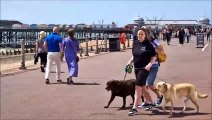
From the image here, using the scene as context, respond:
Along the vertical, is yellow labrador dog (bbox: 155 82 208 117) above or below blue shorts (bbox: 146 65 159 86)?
below

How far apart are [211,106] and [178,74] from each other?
7.28m

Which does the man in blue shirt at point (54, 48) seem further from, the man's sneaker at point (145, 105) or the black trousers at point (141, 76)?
the black trousers at point (141, 76)

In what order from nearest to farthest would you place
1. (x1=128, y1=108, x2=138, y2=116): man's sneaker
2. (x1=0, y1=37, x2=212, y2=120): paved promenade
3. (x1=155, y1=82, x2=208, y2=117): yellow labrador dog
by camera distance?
(x1=155, y1=82, x2=208, y2=117): yellow labrador dog → (x1=128, y1=108, x2=138, y2=116): man's sneaker → (x1=0, y1=37, x2=212, y2=120): paved promenade

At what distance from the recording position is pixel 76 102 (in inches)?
441

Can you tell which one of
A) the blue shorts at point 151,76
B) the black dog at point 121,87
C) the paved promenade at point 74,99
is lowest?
the paved promenade at point 74,99

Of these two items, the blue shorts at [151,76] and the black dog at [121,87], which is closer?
the black dog at [121,87]

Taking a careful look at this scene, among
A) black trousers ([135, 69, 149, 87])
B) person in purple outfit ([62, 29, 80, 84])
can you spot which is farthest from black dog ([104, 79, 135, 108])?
person in purple outfit ([62, 29, 80, 84])

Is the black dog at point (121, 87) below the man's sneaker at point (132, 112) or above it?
above

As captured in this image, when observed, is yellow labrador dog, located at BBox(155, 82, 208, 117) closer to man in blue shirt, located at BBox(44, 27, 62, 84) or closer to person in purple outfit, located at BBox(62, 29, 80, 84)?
person in purple outfit, located at BBox(62, 29, 80, 84)

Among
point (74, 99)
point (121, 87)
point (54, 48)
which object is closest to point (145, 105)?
point (121, 87)

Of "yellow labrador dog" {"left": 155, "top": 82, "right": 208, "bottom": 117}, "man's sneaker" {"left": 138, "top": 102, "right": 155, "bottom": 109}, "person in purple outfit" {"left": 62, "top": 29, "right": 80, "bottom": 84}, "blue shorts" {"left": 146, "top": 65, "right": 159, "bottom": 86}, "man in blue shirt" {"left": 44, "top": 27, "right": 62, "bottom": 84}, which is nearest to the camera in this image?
"yellow labrador dog" {"left": 155, "top": 82, "right": 208, "bottom": 117}

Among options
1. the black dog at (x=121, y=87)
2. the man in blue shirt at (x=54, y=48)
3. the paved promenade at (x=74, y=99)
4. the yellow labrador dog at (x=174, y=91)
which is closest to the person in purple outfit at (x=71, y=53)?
the man in blue shirt at (x=54, y=48)

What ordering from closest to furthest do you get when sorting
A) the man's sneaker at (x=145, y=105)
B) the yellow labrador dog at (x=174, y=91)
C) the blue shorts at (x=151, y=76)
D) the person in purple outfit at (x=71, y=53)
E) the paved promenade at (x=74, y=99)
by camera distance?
the yellow labrador dog at (x=174, y=91) < the paved promenade at (x=74, y=99) < the man's sneaker at (x=145, y=105) < the blue shorts at (x=151, y=76) < the person in purple outfit at (x=71, y=53)

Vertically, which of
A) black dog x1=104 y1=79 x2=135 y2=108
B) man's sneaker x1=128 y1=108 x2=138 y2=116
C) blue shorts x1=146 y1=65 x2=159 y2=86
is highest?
blue shorts x1=146 y1=65 x2=159 y2=86
